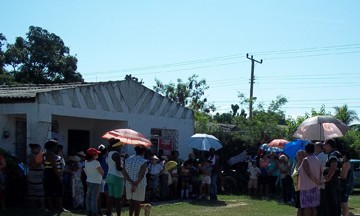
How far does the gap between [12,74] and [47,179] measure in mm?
25406

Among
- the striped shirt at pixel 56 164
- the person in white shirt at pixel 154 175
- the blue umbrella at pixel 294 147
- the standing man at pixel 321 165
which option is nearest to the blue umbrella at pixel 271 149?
the blue umbrella at pixel 294 147

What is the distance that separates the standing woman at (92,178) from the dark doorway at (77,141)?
7.96 m

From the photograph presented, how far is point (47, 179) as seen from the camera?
11.8m

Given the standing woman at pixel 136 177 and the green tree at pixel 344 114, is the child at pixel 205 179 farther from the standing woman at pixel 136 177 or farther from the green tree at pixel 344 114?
the green tree at pixel 344 114

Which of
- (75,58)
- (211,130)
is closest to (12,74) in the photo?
(75,58)

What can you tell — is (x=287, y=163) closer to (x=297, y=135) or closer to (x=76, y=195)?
(x=297, y=135)

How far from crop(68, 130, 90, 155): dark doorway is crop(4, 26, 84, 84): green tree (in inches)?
689

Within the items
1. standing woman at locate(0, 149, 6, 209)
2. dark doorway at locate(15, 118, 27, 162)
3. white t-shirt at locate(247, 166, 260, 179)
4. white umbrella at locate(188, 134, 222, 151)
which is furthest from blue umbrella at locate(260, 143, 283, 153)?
standing woman at locate(0, 149, 6, 209)

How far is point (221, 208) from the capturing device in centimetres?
1445

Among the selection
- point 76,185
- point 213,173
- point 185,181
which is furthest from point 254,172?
point 76,185

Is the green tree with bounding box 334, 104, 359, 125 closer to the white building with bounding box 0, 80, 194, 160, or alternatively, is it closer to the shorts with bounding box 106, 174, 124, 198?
the white building with bounding box 0, 80, 194, 160

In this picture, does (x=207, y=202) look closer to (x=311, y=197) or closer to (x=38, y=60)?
(x=311, y=197)

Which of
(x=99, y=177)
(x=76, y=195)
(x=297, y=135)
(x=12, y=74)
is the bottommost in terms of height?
(x=76, y=195)

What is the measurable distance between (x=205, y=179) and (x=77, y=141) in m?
5.26
